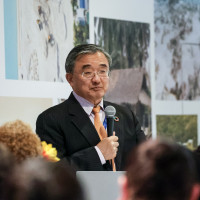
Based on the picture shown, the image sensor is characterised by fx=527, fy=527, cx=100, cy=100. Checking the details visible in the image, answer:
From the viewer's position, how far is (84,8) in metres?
5.25

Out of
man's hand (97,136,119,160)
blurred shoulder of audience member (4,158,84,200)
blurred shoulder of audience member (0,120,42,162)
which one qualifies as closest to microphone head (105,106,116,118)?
man's hand (97,136,119,160)

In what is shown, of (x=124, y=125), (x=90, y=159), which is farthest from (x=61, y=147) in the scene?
(x=124, y=125)

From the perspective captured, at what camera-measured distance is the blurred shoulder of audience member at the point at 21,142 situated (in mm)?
1480

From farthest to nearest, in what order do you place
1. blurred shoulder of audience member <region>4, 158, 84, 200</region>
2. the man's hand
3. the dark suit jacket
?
the dark suit jacket, the man's hand, blurred shoulder of audience member <region>4, 158, 84, 200</region>

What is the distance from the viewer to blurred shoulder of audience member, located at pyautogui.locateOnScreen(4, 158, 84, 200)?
0.84m

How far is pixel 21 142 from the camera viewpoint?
1.50 meters

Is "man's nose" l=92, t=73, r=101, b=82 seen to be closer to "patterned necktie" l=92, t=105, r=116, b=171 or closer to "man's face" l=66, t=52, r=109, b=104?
"man's face" l=66, t=52, r=109, b=104

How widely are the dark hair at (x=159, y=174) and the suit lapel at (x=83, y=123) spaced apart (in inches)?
102

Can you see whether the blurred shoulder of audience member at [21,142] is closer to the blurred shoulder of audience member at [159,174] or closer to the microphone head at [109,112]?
the blurred shoulder of audience member at [159,174]

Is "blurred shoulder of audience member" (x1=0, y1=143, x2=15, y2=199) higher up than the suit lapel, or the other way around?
"blurred shoulder of audience member" (x1=0, y1=143, x2=15, y2=199)

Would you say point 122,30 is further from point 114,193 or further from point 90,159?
point 114,193

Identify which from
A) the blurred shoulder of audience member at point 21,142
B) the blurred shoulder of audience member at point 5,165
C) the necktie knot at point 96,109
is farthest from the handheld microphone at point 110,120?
the blurred shoulder of audience member at point 5,165

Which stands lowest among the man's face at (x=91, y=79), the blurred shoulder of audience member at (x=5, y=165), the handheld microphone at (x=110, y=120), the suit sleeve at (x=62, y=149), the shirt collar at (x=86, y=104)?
the suit sleeve at (x=62, y=149)

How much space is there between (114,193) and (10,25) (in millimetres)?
2524
